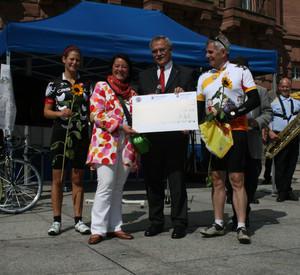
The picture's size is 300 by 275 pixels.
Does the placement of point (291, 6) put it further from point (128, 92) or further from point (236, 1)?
point (128, 92)

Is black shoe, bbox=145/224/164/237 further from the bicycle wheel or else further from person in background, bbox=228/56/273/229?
the bicycle wheel

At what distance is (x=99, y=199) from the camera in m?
4.13

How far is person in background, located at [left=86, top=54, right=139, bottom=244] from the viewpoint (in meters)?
4.09

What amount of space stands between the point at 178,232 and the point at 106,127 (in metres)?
1.17

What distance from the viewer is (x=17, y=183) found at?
5977mm

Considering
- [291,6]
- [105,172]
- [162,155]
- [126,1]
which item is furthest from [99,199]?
[291,6]

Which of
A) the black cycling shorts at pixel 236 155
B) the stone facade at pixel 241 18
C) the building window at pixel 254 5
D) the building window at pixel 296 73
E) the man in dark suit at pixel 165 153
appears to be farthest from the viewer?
the building window at pixel 296 73

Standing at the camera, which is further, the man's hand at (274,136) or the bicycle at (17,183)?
the man's hand at (274,136)

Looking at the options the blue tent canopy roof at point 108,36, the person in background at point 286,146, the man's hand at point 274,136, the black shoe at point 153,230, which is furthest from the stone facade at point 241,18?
the black shoe at point 153,230

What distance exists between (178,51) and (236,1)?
52.1ft

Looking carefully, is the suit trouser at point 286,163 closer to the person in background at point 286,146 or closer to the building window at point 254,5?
the person in background at point 286,146

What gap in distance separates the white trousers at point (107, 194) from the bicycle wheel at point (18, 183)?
1917 millimetres

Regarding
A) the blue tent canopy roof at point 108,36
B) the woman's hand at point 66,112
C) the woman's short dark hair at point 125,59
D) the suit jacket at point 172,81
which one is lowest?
the woman's hand at point 66,112

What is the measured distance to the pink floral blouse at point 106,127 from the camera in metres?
4.07
